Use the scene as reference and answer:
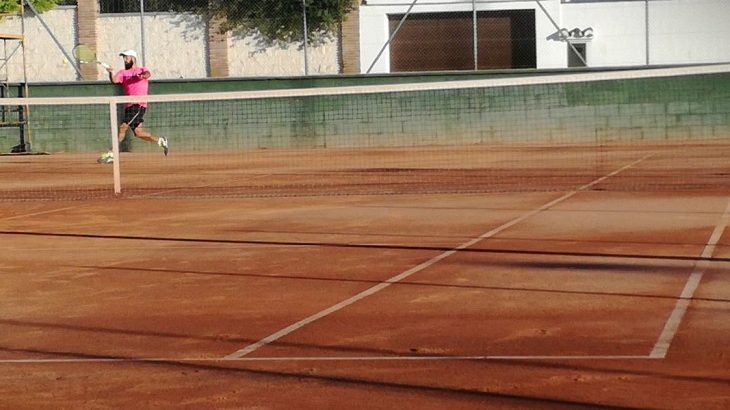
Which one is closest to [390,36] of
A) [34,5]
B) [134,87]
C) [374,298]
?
[34,5]

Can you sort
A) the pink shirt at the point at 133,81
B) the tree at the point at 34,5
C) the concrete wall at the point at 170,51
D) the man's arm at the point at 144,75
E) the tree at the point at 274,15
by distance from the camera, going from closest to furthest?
the man's arm at the point at 144,75, the pink shirt at the point at 133,81, the tree at the point at 274,15, the concrete wall at the point at 170,51, the tree at the point at 34,5

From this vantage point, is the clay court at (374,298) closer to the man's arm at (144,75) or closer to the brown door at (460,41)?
the man's arm at (144,75)

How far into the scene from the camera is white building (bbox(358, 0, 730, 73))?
36719 millimetres

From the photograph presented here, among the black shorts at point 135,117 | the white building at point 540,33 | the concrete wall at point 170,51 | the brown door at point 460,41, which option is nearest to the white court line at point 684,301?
the black shorts at point 135,117

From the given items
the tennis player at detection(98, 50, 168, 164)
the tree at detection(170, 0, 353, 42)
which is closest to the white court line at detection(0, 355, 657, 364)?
the tennis player at detection(98, 50, 168, 164)

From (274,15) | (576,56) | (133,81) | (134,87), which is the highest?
(274,15)

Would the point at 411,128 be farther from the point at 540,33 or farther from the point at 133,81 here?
the point at 540,33

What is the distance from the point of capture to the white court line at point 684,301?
6.51m

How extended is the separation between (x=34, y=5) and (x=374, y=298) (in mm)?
31501

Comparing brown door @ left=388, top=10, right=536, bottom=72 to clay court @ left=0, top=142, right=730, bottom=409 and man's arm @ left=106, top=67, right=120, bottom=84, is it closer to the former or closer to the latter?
man's arm @ left=106, top=67, right=120, bottom=84

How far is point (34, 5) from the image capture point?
37625 millimetres

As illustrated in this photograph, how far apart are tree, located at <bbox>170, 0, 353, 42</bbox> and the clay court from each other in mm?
19017

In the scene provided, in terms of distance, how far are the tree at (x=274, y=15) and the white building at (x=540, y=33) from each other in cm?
129

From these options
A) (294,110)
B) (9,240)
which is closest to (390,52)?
(294,110)
